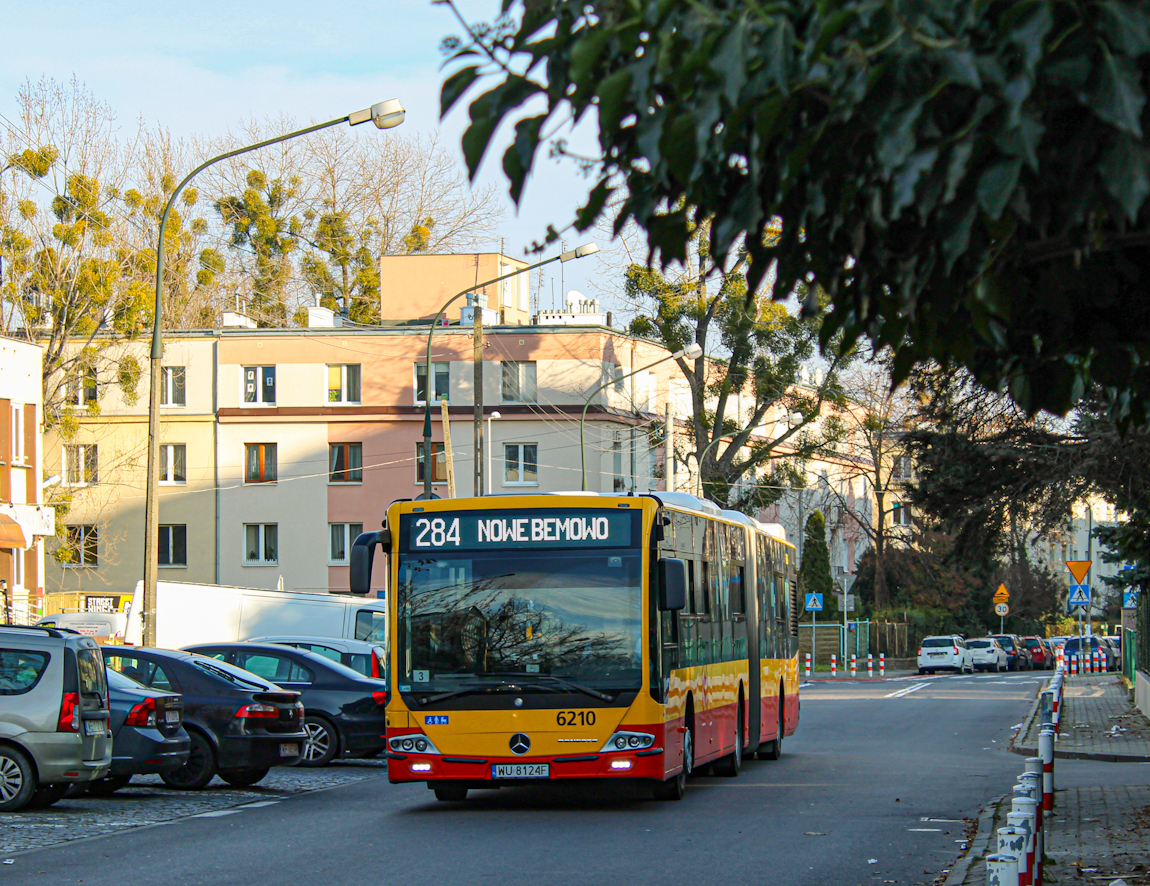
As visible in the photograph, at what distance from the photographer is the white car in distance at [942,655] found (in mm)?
60906

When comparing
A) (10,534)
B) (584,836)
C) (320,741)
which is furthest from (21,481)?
(584,836)

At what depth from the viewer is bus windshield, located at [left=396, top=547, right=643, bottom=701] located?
1440 centimetres

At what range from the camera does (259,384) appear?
193 ft

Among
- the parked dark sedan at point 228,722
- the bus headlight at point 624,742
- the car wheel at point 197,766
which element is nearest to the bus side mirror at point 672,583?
the bus headlight at point 624,742

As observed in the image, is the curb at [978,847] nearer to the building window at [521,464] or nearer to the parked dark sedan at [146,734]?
the parked dark sedan at [146,734]

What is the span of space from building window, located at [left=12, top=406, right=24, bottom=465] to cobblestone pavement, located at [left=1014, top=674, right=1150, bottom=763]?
23348 millimetres

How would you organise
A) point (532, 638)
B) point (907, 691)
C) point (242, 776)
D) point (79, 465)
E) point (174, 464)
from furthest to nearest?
point (174, 464), point (79, 465), point (907, 691), point (242, 776), point (532, 638)

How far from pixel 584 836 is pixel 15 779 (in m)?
5.20

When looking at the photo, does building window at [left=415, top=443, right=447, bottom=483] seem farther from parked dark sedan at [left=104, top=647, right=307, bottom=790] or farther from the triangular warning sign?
parked dark sedan at [left=104, top=647, right=307, bottom=790]

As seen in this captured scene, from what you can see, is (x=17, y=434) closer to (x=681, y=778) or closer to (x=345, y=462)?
(x=345, y=462)

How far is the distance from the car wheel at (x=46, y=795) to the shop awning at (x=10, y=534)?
22024 millimetres

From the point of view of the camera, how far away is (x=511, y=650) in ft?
47.4

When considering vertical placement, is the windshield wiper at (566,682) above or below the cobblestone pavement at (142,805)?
above

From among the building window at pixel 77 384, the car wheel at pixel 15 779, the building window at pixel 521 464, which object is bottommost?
the car wheel at pixel 15 779
